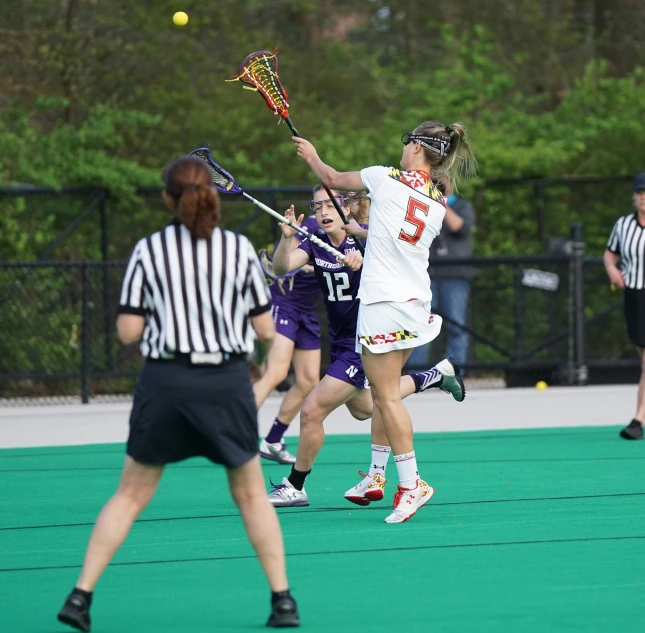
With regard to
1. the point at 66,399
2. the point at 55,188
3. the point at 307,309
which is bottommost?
the point at 66,399

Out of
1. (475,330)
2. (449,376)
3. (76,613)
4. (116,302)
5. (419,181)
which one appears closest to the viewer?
(76,613)

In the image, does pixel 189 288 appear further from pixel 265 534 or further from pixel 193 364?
pixel 265 534

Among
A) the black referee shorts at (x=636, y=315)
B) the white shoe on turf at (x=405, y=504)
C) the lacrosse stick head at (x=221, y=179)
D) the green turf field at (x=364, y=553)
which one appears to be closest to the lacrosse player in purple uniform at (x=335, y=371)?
the green turf field at (x=364, y=553)

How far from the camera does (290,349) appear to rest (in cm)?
1017

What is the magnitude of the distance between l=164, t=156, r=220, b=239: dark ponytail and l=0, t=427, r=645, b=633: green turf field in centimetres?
146

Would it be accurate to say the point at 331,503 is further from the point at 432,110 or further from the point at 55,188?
the point at 432,110

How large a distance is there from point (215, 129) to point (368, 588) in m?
13.5

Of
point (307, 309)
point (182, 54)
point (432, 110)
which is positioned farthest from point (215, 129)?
point (307, 309)

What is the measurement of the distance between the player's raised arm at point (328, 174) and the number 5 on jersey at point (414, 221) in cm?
26

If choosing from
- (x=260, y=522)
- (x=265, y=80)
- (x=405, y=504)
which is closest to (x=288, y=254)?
(x=265, y=80)

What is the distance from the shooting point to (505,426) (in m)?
12.4

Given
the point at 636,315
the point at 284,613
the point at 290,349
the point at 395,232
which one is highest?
the point at 395,232

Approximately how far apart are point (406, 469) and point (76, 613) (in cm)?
272

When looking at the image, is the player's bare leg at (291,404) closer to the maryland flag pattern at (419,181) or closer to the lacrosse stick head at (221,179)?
the lacrosse stick head at (221,179)
